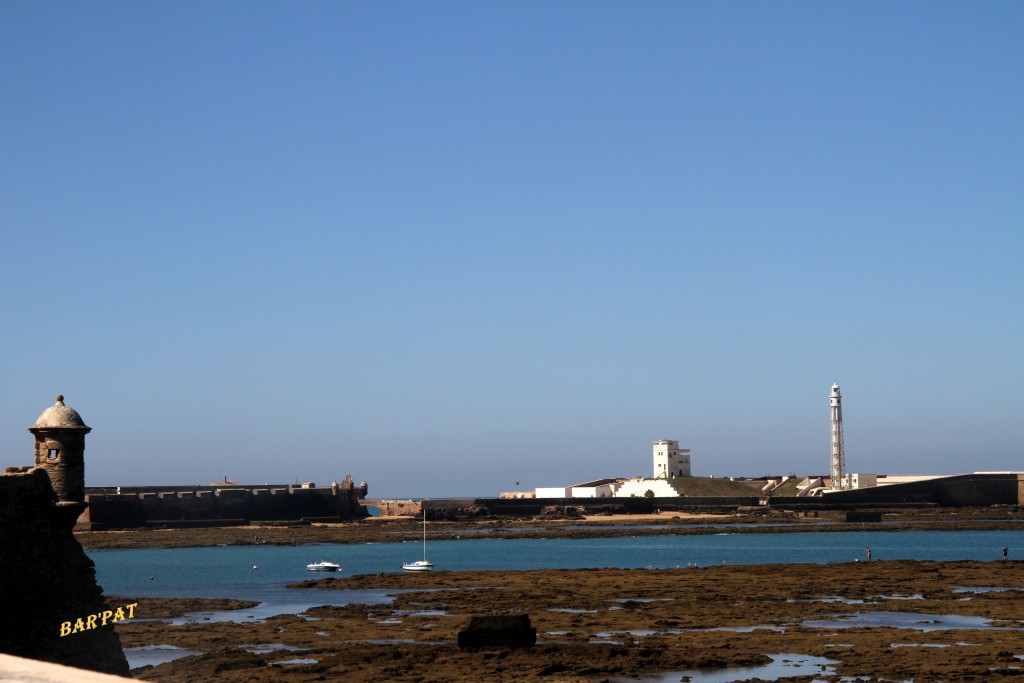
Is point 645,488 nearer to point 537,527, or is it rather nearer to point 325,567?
point 537,527

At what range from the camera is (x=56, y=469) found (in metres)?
23.1

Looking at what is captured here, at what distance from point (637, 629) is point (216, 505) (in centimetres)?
8407

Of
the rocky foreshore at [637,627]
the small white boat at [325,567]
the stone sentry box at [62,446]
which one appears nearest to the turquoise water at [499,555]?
the small white boat at [325,567]

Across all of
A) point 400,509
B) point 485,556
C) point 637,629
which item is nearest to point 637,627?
point 637,629

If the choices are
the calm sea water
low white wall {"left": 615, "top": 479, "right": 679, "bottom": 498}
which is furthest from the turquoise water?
low white wall {"left": 615, "top": 479, "right": 679, "bottom": 498}

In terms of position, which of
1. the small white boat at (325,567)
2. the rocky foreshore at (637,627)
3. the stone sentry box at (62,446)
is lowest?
the small white boat at (325,567)

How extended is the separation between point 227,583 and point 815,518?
263 ft

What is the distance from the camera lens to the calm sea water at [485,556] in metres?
58.3

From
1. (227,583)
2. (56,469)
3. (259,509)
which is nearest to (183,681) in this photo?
(56,469)

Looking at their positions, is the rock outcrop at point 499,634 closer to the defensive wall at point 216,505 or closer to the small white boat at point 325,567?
the small white boat at point 325,567

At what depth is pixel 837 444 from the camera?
147 metres

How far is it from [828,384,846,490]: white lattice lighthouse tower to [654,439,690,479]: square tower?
19.7 meters

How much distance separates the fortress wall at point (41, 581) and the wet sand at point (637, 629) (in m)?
6.42

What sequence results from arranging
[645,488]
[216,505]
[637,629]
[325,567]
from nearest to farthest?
[637,629], [325,567], [216,505], [645,488]
